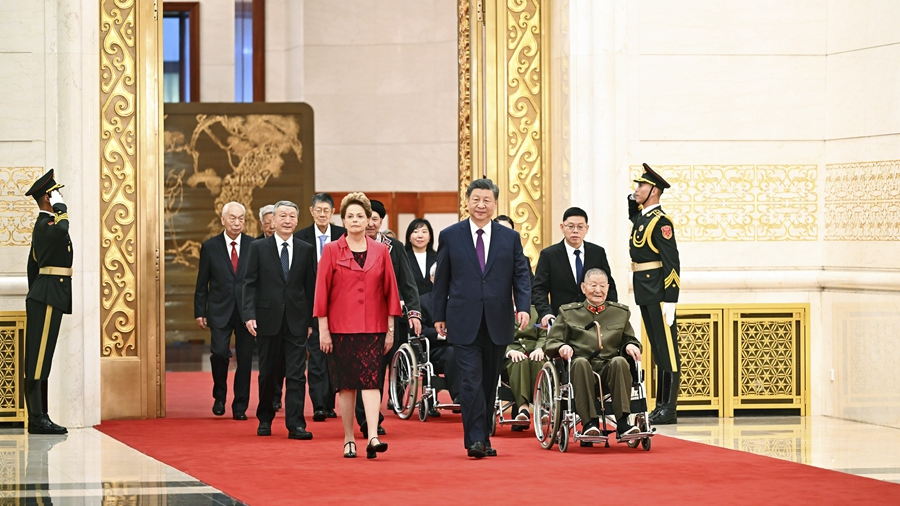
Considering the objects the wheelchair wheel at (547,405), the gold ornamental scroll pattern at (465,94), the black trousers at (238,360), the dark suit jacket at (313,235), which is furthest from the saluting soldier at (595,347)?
the black trousers at (238,360)

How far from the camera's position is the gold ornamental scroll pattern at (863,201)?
871cm

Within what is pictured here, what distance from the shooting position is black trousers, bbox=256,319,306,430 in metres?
8.18

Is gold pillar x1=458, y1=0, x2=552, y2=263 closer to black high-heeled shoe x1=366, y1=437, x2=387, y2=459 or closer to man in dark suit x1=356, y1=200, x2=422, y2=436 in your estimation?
man in dark suit x1=356, y1=200, x2=422, y2=436

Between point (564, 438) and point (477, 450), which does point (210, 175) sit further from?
point (477, 450)

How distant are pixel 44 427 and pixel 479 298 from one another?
328 cm

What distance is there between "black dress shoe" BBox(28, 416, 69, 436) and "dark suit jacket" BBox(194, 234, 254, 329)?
170 cm

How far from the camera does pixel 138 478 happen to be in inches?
257

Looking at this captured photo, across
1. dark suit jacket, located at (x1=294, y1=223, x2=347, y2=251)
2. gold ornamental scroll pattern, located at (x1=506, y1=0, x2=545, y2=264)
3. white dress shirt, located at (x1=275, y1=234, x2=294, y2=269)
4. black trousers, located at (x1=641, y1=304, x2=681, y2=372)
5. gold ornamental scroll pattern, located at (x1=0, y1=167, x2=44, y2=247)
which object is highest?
gold ornamental scroll pattern, located at (x1=506, y1=0, x2=545, y2=264)

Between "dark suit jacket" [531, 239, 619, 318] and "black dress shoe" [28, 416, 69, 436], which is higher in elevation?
"dark suit jacket" [531, 239, 619, 318]

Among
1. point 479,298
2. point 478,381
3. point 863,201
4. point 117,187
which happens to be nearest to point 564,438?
point 478,381

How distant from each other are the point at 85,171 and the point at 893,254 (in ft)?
17.9

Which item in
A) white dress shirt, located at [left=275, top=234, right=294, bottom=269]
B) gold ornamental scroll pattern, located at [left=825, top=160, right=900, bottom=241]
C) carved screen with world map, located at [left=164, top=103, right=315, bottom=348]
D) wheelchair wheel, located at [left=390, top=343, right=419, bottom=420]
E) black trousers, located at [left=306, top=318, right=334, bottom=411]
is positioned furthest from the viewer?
carved screen with world map, located at [left=164, top=103, right=315, bottom=348]

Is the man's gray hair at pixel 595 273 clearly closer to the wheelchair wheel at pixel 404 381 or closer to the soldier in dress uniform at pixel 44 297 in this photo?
the wheelchair wheel at pixel 404 381

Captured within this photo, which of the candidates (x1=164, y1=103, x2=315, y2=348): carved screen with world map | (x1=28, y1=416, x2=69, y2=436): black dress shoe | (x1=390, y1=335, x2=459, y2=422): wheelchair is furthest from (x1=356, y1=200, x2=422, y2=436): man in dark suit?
(x1=164, y1=103, x2=315, y2=348): carved screen with world map
